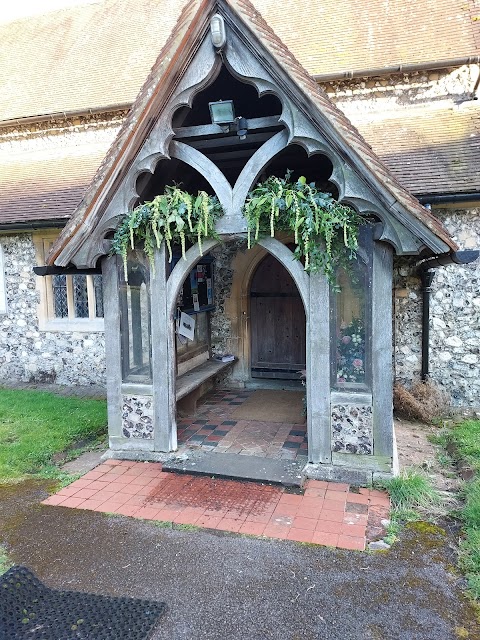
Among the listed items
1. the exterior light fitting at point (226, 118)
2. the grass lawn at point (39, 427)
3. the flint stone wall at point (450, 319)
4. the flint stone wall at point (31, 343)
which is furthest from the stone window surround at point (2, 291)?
the flint stone wall at point (450, 319)

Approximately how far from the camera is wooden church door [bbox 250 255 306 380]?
8.60 meters

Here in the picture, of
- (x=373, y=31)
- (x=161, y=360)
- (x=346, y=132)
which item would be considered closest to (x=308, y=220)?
(x=346, y=132)

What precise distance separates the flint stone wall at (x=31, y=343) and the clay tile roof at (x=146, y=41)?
11.6 feet

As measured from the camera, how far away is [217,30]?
13.6ft

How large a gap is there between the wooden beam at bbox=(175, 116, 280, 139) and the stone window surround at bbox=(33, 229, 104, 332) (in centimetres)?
471

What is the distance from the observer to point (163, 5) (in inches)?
472

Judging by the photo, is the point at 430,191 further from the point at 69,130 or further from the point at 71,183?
the point at 69,130

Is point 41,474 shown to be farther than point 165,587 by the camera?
Yes

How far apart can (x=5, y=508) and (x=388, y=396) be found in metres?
3.60

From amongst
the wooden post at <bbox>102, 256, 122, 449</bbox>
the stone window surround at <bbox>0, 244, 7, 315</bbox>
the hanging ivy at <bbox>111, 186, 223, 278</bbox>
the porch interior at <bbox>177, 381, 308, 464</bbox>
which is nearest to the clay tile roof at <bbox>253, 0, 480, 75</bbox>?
the hanging ivy at <bbox>111, 186, 223, 278</bbox>

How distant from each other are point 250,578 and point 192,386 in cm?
339

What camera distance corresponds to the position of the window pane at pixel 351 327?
14.8ft

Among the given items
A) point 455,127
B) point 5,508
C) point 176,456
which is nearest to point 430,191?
point 455,127

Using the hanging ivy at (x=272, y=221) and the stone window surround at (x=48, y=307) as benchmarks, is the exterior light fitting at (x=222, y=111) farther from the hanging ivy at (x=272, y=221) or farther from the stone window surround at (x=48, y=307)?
the stone window surround at (x=48, y=307)
